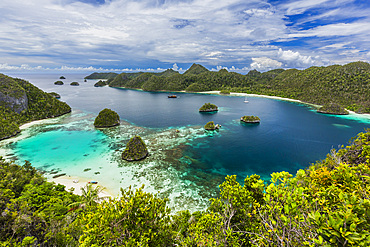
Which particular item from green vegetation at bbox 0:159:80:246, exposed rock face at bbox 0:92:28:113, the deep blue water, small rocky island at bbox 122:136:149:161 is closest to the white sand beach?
green vegetation at bbox 0:159:80:246

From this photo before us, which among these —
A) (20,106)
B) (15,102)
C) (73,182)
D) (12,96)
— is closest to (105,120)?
(73,182)

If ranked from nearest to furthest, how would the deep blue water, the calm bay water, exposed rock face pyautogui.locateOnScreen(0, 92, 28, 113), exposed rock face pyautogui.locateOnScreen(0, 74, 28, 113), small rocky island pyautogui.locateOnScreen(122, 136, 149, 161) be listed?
the calm bay water → small rocky island pyautogui.locateOnScreen(122, 136, 149, 161) → the deep blue water → exposed rock face pyautogui.locateOnScreen(0, 92, 28, 113) → exposed rock face pyautogui.locateOnScreen(0, 74, 28, 113)

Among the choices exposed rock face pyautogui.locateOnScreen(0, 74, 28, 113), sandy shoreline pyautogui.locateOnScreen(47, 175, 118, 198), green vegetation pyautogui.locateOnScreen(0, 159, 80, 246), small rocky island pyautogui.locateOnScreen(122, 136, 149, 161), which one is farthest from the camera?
exposed rock face pyautogui.locateOnScreen(0, 74, 28, 113)

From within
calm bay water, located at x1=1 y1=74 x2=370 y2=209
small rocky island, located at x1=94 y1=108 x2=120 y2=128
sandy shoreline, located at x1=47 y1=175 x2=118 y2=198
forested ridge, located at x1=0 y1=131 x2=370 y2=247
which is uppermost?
forested ridge, located at x1=0 y1=131 x2=370 y2=247

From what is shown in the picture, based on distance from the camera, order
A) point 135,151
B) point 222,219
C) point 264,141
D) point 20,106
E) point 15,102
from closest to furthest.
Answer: point 222,219, point 135,151, point 264,141, point 15,102, point 20,106

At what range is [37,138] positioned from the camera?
6134 cm

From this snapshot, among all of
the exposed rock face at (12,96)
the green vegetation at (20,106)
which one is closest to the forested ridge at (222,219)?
the green vegetation at (20,106)

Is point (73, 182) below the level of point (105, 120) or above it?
below

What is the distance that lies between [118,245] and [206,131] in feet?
208

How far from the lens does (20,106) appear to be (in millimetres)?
79438

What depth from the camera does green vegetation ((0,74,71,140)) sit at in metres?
65.2

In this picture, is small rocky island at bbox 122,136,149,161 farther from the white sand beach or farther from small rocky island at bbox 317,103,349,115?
small rocky island at bbox 317,103,349,115

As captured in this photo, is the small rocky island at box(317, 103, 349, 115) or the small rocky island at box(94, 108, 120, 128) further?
the small rocky island at box(317, 103, 349, 115)

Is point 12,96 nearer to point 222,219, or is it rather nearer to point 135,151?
point 135,151
